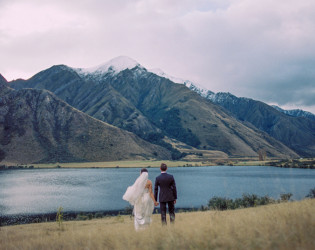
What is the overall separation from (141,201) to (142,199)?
10 centimetres

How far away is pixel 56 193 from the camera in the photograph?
7562 centimetres

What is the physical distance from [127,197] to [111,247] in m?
5.21

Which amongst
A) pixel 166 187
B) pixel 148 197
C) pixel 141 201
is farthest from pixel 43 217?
pixel 166 187

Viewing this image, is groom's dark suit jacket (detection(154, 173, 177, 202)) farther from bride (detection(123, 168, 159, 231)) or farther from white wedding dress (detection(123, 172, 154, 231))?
white wedding dress (detection(123, 172, 154, 231))

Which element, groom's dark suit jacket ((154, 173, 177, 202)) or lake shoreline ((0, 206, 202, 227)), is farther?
lake shoreline ((0, 206, 202, 227))

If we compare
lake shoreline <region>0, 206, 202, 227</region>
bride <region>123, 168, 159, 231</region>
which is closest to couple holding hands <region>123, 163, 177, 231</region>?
bride <region>123, 168, 159, 231</region>

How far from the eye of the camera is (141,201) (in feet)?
43.9

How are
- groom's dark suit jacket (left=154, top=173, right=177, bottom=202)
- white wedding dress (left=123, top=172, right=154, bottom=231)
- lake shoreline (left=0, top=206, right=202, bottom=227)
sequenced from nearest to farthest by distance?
groom's dark suit jacket (left=154, top=173, right=177, bottom=202), white wedding dress (left=123, top=172, right=154, bottom=231), lake shoreline (left=0, top=206, right=202, bottom=227)

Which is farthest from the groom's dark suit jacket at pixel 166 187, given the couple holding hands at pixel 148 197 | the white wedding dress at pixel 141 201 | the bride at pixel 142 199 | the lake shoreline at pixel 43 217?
the lake shoreline at pixel 43 217

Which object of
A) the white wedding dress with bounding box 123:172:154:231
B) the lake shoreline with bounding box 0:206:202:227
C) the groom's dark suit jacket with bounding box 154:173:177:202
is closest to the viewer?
the groom's dark suit jacket with bounding box 154:173:177:202

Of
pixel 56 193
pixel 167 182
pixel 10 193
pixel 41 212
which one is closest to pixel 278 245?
pixel 167 182

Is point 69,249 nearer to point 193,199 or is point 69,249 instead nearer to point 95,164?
point 193,199

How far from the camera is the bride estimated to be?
13156 mm

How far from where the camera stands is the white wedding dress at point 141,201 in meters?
13.1
